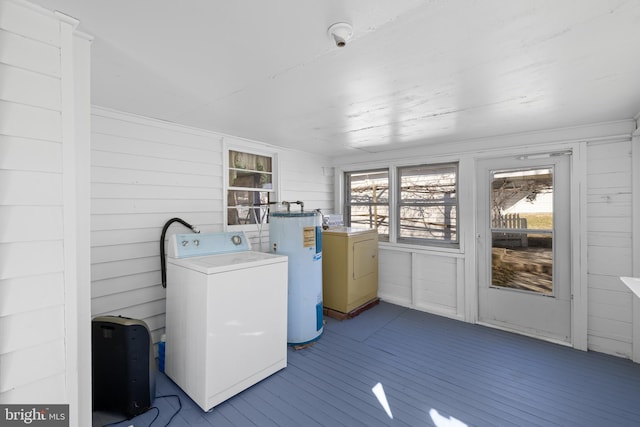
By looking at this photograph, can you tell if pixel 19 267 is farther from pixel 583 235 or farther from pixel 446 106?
pixel 583 235

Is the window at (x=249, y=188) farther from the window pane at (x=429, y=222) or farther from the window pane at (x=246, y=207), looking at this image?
the window pane at (x=429, y=222)

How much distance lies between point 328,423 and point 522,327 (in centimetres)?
272

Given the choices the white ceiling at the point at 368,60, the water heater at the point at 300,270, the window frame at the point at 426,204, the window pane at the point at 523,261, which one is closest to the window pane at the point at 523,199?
the window pane at the point at 523,261

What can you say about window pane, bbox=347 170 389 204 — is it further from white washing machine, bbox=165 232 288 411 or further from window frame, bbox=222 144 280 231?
white washing machine, bbox=165 232 288 411

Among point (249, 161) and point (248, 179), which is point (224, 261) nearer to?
point (248, 179)

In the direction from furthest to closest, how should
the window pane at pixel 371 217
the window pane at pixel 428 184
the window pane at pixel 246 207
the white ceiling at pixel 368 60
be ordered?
1. the window pane at pixel 371 217
2. the window pane at pixel 428 184
3. the window pane at pixel 246 207
4. the white ceiling at pixel 368 60

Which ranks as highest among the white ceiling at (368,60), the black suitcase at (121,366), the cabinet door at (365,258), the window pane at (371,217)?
the white ceiling at (368,60)

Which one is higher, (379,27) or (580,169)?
(379,27)

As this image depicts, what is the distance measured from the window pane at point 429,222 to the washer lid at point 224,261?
2.43 meters

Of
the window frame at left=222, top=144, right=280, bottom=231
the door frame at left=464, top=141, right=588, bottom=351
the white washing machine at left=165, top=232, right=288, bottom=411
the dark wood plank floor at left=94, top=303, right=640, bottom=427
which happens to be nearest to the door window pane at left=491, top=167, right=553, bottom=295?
the door frame at left=464, top=141, right=588, bottom=351

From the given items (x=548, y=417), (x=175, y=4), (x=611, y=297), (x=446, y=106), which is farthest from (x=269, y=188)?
(x=611, y=297)

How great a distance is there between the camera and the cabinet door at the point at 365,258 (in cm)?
373

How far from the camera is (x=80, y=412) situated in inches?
55.7

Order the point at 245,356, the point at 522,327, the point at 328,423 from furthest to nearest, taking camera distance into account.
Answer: the point at 522,327
the point at 245,356
the point at 328,423
